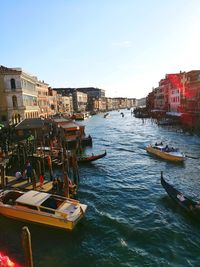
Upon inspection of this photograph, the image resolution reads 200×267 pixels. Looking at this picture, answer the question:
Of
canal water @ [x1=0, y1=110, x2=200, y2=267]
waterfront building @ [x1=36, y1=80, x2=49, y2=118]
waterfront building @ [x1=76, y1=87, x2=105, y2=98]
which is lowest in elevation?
canal water @ [x1=0, y1=110, x2=200, y2=267]

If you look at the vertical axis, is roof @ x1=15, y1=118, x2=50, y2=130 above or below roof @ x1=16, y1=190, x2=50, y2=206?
above

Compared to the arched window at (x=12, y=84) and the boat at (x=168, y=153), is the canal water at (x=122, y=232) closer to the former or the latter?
the boat at (x=168, y=153)

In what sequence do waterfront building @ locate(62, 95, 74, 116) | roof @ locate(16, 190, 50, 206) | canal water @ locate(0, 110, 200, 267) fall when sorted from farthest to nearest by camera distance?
waterfront building @ locate(62, 95, 74, 116)
roof @ locate(16, 190, 50, 206)
canal water @ locate(0, 110, 200, 267)

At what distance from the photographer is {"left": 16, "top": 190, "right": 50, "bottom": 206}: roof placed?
1498 centimetres

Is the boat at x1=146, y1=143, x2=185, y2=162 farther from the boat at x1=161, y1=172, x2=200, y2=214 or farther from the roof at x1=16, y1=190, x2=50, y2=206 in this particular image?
the roof at x1=16, y1=190, x2=50, y2=206

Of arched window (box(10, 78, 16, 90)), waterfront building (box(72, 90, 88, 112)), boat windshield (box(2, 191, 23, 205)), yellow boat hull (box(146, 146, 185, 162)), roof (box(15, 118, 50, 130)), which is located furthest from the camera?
waterfront building (box(72, 90, 88, 112))

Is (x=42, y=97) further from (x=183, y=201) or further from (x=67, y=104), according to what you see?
(x=183, y=201)

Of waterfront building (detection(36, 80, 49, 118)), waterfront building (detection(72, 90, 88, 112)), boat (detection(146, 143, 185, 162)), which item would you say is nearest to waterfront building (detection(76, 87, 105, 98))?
waterfront building (detection(72, 90, 88, 112))

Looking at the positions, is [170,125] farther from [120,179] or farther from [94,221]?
[94,221]

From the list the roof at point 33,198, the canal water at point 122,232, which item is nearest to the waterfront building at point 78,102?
the canal water at point 122,232

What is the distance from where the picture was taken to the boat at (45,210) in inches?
562

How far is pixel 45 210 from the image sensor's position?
14773mm

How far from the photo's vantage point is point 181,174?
24219 millimetres

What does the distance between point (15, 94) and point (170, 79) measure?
170ft
